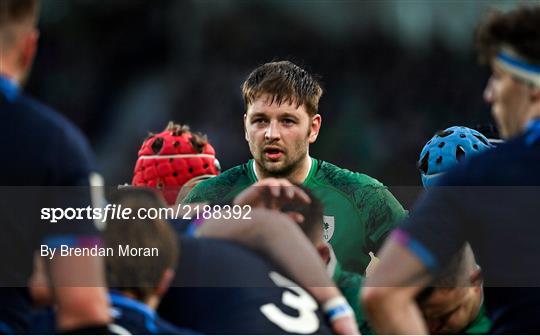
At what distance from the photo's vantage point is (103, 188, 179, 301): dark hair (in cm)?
301

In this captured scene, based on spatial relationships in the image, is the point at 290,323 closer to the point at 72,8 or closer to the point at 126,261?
the point at 126,261

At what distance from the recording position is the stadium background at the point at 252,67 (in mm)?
10070

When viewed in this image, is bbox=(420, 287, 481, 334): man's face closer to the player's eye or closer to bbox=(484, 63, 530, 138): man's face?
bbox=(484, 63, 530, 138): man's face

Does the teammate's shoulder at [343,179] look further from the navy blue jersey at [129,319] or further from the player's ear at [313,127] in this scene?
the navy blue jersey at [129,319]

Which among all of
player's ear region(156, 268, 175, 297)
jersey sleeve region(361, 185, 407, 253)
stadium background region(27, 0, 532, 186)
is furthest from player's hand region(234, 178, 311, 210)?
stadium background region(27, 0, 532, 186)

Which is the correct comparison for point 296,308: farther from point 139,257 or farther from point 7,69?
point 7,69

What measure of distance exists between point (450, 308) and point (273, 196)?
2.95 ft

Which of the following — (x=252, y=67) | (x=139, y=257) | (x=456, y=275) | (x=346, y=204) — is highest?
(x=252, y=67)

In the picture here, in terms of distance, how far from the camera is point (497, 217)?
112 inches

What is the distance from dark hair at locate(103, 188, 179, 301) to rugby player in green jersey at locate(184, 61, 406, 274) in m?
1.98

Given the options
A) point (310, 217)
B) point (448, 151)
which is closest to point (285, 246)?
point (310, 217)

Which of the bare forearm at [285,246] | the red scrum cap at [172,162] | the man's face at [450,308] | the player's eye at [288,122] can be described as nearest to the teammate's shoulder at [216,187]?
the red scrum cap at [172,162]

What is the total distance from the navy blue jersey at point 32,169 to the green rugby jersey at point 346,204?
2.36 meters

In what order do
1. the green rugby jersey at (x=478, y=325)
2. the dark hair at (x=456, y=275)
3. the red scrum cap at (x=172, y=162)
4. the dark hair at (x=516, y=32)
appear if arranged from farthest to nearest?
1. the red scrum cap at (x=172, y=162)
2. the green rugby jersey at (x=478, y=325)
3. the dark hair at (x=456, y=275)
4. the dark hair at (x=516, y=32)
